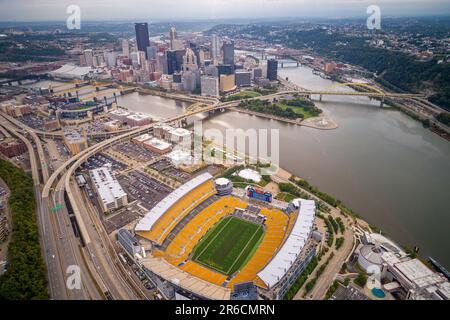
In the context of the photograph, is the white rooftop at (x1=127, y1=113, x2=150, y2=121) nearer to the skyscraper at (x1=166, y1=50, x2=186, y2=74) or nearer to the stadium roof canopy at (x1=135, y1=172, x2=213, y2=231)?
the stadium roof canopy at (x1=135, y1=172, x2=213, y2=231)

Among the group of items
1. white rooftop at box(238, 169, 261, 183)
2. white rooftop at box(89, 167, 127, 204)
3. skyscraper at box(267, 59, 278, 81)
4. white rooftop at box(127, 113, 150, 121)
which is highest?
skyscraper at box(267, 59, 278, 81)

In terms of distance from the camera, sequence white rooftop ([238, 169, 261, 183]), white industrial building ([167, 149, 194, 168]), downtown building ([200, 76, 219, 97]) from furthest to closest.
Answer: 1. downtown building ([200, 76, 219, 97])
2. white industrial building ([167, 149, 194, 168])
3. white rooftop ([238, 169, 261, 183])

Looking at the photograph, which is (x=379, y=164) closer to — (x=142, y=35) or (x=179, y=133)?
(x=179, y=133)

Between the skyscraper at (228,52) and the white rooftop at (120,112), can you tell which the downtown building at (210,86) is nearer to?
the skyscraper at (228,52)

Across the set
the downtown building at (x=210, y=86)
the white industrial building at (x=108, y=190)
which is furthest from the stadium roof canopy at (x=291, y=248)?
the downtown building at (x=210, y=86)

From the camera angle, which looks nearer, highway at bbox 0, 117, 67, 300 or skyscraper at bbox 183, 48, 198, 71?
highway at bbox 0, 117, 67, 300

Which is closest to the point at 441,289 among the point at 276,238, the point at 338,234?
the point at 338,234

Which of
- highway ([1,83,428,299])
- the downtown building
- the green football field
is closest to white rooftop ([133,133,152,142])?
highway ([1,83,428,299])
